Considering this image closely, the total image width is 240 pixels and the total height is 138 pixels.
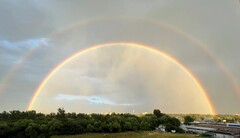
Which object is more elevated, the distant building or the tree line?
the tree line

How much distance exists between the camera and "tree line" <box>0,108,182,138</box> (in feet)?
282

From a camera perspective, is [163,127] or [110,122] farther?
[163,127]

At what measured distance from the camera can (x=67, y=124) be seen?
9462cm

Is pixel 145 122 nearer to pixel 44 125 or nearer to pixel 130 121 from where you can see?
pixel 130 121

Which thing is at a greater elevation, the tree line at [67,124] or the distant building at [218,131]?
the tree line at [67,124]

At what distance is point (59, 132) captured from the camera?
93.5 m

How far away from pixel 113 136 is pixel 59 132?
805 inches

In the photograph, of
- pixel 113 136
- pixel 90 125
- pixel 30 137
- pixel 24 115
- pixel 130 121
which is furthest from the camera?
pixel 24 115

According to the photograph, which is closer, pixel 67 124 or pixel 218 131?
pixel 67 124

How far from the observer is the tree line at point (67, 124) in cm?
8606

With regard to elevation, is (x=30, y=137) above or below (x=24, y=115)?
below

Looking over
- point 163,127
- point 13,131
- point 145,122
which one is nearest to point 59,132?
point 13,131

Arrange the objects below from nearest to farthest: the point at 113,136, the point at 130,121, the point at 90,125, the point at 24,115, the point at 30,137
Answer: the point at 30,137 < the point at 113,136 < the point at 90,125 < the point at 130,121 < the point at 24,115

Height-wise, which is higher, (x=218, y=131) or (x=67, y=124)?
(x=67, y=124)
